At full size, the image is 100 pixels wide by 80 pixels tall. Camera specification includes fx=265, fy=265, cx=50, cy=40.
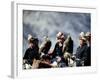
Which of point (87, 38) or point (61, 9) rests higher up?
point (61, 9)

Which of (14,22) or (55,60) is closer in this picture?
(14,22)

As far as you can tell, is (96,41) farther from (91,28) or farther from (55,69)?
(55,69)

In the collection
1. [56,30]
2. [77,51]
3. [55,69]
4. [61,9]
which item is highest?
[61,9]

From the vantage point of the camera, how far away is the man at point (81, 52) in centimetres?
177

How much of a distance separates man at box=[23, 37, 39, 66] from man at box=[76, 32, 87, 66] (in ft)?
0.97

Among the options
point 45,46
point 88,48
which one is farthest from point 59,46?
point 88,48

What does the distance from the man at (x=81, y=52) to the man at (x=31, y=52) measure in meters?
0.29

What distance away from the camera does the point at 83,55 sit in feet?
5.87

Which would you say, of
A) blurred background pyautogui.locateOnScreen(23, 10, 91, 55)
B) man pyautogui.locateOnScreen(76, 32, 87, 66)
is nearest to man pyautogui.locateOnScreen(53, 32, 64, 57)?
blurred background pyautogui.locateOnScreen(23, 10, 91, 55)

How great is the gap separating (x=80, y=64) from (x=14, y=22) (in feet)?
1.76

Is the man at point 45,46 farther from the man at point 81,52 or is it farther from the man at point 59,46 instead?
the man at point 81,52

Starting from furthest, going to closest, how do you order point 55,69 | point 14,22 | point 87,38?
point 87,38 → point 55,69 → point 14,22

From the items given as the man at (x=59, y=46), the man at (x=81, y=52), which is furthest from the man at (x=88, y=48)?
the man at (x=59, y=46)
